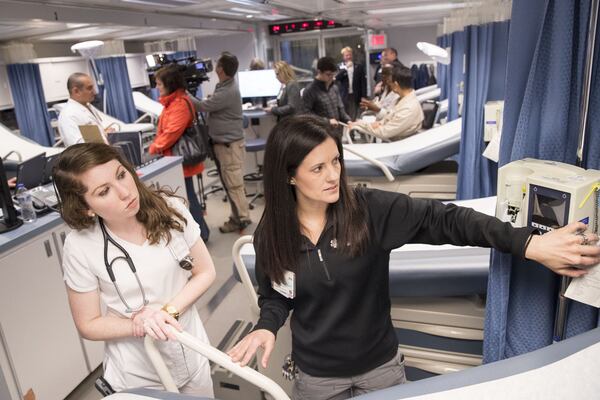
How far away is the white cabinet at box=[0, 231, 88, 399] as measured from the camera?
7.41 feet

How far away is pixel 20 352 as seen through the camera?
2301 millimetres

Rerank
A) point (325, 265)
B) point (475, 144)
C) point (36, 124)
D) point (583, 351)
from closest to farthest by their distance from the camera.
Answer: point (583, 351), point (325, 265), point (475, 144), point (36, 124)

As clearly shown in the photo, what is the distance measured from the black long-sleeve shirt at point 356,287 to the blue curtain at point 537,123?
0.25m

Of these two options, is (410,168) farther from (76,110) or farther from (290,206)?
(76,110)

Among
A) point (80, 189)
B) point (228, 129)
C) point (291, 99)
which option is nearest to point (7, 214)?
point (80, 189)

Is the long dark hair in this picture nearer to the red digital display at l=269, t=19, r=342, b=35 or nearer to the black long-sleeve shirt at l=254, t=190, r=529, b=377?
the black long-sleeve shirt at l=254, t=190, r=529, b=377

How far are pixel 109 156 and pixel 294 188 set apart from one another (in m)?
0.63

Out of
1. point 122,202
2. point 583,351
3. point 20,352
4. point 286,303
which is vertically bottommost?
point 20,352

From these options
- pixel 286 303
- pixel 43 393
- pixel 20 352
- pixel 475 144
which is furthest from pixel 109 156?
pixel 475 144

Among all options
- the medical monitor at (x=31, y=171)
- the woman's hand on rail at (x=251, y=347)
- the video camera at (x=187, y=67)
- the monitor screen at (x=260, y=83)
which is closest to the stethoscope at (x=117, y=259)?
the woman's hand on rail at (x=251, y=347)

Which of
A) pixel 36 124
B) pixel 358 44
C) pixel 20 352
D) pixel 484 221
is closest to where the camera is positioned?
pixel 484 221

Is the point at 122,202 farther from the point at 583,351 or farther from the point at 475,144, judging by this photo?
the point at 475,144

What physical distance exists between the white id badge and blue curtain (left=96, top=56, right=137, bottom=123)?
8.88 m

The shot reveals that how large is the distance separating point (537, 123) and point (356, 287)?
0.72 m
